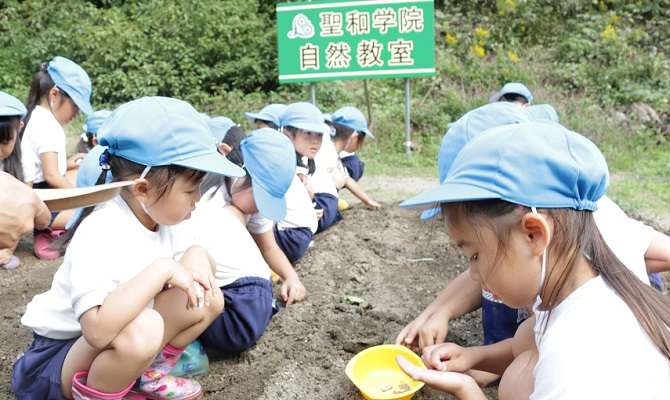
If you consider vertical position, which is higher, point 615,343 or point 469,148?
point 469,148

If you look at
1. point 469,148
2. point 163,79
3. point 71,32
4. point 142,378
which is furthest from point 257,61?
point 469,148

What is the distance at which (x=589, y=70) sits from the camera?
371 inches

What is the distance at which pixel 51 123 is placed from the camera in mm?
4188

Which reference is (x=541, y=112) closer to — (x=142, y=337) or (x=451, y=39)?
(x=142, y=337)

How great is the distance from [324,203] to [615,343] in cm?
321

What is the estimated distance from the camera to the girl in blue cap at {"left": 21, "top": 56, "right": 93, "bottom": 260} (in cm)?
410

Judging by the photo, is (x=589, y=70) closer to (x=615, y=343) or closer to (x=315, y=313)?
(x=315, y=313)

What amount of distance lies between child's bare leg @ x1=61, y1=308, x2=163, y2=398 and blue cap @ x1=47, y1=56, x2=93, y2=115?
2668 millimetres

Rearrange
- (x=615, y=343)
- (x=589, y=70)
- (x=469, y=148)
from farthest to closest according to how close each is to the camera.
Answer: (x=589, y=70) → (x=469, y=148) → (x=615, y=343)

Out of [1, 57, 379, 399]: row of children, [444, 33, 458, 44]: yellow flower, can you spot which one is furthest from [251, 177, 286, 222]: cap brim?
[444, 33, 458, 44]: yellow flower

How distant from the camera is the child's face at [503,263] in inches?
56.1

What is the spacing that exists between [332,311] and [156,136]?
1310 millimetres

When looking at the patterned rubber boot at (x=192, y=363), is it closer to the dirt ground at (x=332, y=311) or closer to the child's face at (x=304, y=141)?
the dirt ground at (x=332, y=311)

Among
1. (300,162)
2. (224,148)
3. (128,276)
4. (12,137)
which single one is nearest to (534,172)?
(128,276)
